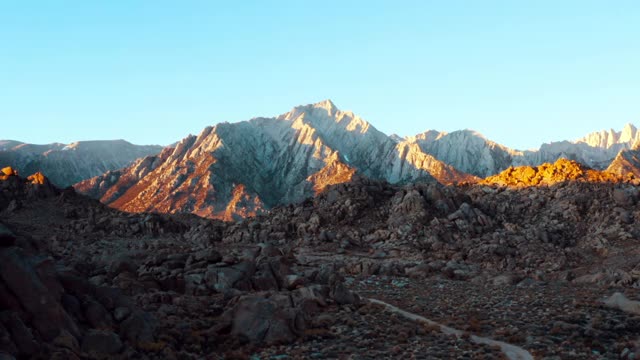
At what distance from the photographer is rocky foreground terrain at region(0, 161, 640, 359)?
20562mm

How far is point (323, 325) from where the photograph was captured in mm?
26188

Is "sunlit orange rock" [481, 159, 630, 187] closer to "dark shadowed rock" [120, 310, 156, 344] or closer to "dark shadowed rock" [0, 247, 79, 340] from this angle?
"dark shadowed rock" [120, 310, 156, 344]

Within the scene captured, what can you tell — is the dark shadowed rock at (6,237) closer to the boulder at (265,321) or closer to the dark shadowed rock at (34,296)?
the dark shadowed rock at (34,296)

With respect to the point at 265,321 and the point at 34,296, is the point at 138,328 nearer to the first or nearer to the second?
the point at 34,296

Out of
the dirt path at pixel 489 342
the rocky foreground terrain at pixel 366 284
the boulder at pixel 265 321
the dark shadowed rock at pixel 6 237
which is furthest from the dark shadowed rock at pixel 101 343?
the dirt path at pixel 489 342

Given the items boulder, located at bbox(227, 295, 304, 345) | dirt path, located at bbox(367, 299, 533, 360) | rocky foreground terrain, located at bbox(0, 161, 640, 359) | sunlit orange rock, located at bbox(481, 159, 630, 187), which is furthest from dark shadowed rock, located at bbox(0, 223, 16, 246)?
sunlit orange rock, located at bbox(481, 159, 630, 187)

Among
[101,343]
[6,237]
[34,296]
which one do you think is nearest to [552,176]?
[101,343]

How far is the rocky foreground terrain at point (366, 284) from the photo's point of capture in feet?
67.5

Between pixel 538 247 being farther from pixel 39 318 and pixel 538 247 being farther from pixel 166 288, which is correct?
pixel 39 318

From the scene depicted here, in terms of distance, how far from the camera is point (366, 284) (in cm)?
4462

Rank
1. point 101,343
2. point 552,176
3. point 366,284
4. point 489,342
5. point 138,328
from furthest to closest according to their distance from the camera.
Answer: point 552,176 → point 366,284 → point 489,342 → point 138,328 → point 101,343

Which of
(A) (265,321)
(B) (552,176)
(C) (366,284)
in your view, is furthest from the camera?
(B) (552,176)

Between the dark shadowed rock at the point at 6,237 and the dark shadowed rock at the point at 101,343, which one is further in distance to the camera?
the dark shadowed rock at the point at 6,237

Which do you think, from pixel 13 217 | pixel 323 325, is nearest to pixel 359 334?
pixel 323 325
